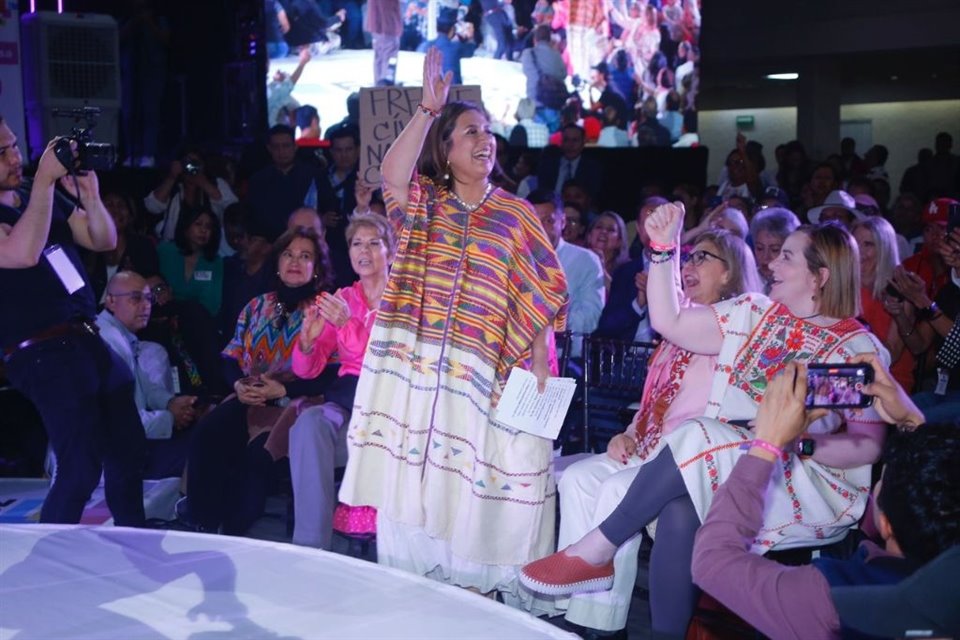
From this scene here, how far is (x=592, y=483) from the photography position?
11.3ft

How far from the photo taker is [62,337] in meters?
3.72

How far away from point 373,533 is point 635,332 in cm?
162

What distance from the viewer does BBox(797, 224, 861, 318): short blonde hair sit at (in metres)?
3.15

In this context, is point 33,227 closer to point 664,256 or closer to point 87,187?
point 87,187

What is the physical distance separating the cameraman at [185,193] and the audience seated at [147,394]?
2030 millimetres

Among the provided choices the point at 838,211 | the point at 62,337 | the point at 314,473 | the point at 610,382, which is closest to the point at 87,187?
the point at 62,337

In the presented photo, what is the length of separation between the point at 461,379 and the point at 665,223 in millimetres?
725

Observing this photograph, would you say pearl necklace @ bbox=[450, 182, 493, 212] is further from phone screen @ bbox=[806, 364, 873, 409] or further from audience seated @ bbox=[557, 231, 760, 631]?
phone screen @ bbox=[806, 364, 873, 409]

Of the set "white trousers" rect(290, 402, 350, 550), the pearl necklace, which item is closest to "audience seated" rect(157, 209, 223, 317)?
"white trousers" rect(290, 402, 350, 550)

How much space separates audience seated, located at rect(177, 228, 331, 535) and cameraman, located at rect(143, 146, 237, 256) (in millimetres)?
2511

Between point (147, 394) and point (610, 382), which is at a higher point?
point (610, 382)

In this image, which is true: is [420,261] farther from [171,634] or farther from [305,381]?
[171,634]

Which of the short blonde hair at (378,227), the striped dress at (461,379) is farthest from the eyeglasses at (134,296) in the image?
the striped dress at (461,379)

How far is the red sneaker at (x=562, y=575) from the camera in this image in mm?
A: 3096
